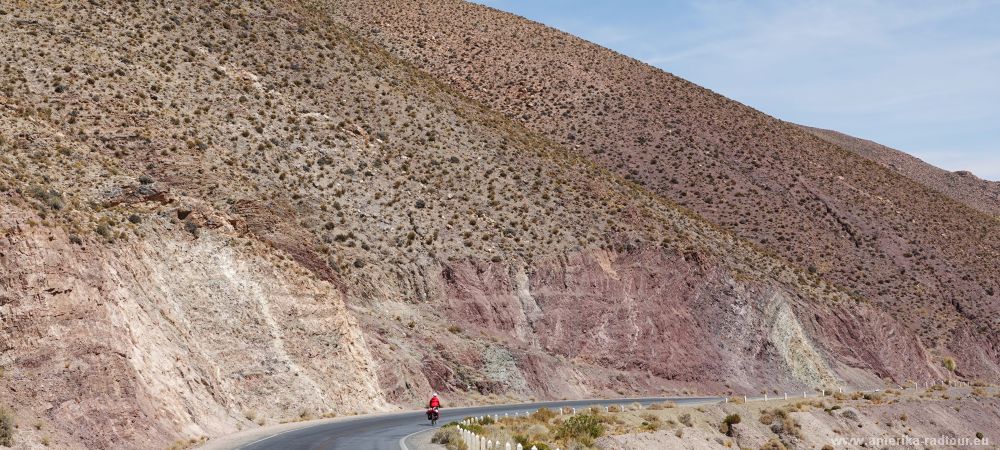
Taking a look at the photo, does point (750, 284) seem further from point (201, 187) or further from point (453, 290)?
point (201, 187)

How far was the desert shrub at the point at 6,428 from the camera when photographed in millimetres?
23609

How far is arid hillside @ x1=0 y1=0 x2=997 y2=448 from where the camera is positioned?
3038cm

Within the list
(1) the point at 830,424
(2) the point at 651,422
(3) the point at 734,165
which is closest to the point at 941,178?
(3) the point at 734,165

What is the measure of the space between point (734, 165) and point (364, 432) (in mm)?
61324

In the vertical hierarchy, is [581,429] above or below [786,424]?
above

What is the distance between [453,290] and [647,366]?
11834mm

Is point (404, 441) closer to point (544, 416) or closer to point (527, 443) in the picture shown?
point (527, 443)

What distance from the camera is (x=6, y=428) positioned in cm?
2375

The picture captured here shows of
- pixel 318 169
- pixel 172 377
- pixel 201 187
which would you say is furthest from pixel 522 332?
pixel 172 377

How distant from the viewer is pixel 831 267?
258 feet

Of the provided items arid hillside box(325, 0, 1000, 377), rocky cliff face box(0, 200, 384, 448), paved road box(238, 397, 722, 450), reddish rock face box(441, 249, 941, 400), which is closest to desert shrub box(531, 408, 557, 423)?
paved road box(238, 397, 722, 450)

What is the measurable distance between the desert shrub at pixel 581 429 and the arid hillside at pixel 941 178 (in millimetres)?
117126

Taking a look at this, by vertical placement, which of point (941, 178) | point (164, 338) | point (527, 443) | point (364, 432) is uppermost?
point (941, 178)

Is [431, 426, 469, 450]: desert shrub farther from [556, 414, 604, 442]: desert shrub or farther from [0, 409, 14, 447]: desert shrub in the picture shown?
[0, 409, 14, 447]: desert shrub
